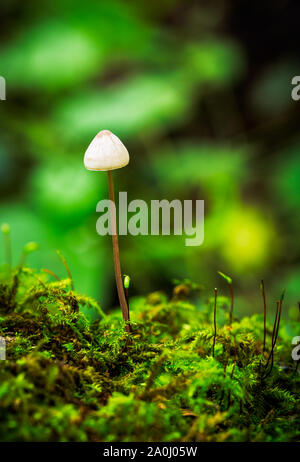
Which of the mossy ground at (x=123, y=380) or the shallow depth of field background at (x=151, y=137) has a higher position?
the shallow depth of field background at (x=151, y=137)

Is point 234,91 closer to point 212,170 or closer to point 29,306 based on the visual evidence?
point 212,170

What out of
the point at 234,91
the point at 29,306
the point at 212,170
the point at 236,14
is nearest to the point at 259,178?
the point at 212,170
